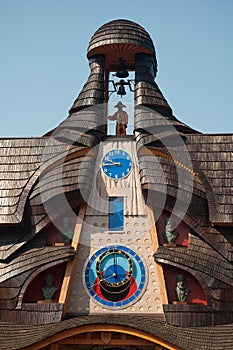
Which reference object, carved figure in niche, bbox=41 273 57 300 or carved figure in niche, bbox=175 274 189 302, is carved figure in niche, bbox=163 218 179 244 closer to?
carved figure in niche, bbox=175 274 189 302

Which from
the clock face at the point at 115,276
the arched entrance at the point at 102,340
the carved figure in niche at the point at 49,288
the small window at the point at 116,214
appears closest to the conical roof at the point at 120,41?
the small window at the point at 116,214

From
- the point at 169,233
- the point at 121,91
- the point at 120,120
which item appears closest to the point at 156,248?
the point at 169,233

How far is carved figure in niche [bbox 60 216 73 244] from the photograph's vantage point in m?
15.9

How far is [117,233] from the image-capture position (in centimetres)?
1598

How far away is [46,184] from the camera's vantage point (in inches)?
641

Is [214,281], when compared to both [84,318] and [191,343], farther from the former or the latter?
[84,318]

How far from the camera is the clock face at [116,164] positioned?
16844 mm

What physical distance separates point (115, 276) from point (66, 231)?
181 centimetres

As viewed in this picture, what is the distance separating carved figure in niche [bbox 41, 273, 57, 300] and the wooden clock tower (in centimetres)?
3

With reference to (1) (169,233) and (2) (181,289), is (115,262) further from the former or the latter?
(2) (181,289)

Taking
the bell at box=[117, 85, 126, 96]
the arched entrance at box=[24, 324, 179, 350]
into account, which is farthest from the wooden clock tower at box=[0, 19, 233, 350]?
the bell at box=[117, 85, 126, 96]

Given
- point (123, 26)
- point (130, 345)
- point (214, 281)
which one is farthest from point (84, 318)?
point (123, 26)

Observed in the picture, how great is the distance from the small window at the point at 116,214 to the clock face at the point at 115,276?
A: 0.61 metres

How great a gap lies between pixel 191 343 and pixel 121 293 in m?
2.64
